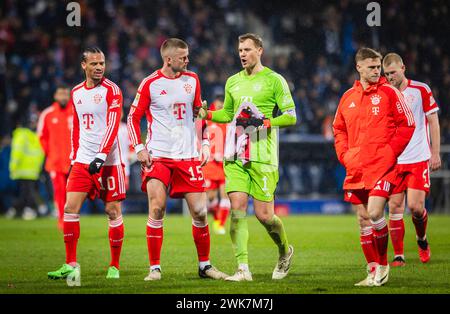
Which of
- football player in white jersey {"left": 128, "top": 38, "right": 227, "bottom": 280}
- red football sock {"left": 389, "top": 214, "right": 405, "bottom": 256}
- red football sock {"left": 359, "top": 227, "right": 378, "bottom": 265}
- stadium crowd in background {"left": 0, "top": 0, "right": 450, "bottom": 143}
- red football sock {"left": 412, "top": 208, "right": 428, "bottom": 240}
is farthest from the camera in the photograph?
stadium crowd in background {"left": 0, "top": 0, "right": 450, "bottom": 143}

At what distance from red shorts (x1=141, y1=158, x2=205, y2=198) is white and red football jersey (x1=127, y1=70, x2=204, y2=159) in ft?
0.25

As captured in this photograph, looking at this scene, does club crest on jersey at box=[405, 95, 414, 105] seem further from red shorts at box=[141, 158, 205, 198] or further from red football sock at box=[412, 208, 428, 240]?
red shorts at box=[141, 158, 205, 198]

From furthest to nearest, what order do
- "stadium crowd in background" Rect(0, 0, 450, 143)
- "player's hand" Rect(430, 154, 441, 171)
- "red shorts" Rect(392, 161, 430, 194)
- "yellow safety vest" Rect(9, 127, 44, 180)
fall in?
"stadium crowd in background" Rect(0, 0, 450, 143) → "yellow safety vest" Rect(9, 127, 44, 180) → "red shorts" Rect(392, 161, 430, 194) → "player's hand" Rect(430, 154, 441, 171)

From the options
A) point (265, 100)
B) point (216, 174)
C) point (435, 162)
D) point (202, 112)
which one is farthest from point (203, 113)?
point (216, 174)

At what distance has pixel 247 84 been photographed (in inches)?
374

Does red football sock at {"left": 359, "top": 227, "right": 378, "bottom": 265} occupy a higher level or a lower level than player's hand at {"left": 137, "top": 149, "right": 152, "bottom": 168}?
lower

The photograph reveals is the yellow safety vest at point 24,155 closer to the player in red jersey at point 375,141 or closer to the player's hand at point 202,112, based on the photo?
the player's hand at point 202,112

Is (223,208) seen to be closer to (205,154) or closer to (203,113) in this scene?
(205,154)

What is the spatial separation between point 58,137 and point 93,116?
285 inches

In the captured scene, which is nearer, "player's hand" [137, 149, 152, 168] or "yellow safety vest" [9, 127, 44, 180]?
"player's hand" [137, 149, 152, 168]

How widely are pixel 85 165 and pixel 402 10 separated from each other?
17459 millimetres

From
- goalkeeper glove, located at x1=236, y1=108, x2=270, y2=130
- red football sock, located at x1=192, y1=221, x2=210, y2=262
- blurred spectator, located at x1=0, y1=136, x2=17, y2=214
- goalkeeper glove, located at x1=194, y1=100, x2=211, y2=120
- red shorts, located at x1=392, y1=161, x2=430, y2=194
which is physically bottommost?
blurred spectator, located at x1=0, y1=136, x2=17, y2=214

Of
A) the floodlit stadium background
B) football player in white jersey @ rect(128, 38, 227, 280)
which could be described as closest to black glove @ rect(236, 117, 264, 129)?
football player in white jersey @ rect(128, 38, 227, 280)

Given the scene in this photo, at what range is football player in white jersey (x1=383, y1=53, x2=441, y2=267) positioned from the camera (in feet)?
36.2
